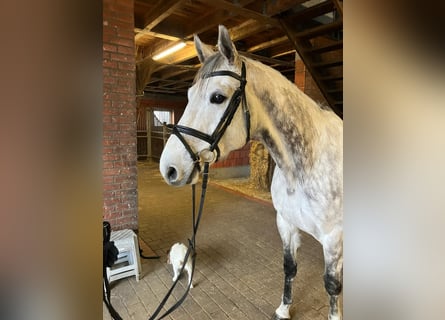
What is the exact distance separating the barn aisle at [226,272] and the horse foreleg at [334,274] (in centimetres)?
30

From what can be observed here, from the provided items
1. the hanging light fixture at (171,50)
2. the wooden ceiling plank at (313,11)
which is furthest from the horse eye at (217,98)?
the hanging light fixture at (171,50)

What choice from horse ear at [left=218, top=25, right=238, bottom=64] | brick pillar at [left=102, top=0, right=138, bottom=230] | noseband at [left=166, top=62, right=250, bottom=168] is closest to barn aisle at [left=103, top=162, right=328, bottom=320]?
brick pillar at [left=102, top=0, right=138, bottom=230]

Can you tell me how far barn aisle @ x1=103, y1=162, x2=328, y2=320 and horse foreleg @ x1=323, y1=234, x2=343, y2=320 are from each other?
0.99ft

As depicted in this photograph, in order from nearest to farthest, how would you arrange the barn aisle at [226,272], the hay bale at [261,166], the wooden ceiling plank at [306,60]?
the barn aisle at [226,272]
the wooden ceiling plank at [306,60]
the hay bale at [261,166]

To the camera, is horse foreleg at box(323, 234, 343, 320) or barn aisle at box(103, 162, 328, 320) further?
barn aisle at box(103, 162, 328, 320)

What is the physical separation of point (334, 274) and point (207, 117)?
3.21 feet

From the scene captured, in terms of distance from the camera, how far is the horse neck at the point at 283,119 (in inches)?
43.2

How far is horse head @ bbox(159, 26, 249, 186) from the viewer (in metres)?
1.00

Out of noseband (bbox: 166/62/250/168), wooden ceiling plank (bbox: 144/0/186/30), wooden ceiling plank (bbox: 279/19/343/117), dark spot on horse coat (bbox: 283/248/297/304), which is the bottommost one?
dark spot on horse coat (bbox: 283/248/297/304)

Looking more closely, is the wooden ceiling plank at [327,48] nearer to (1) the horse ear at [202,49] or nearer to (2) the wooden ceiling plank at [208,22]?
(2) the wooden ceiling plank at [208,22]

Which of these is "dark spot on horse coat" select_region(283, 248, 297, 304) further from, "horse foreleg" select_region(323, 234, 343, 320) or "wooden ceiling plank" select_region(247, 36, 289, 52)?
"wooden ceiling plank" select_region(247, 36, 289, 52)
